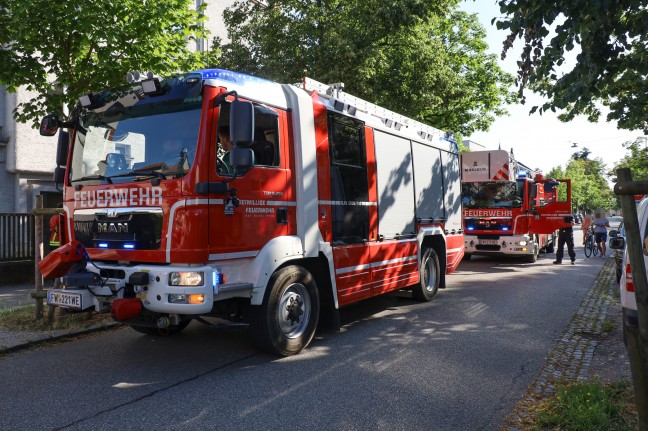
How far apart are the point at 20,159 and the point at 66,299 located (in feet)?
35.9

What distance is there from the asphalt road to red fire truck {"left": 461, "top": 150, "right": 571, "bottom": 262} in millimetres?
7395

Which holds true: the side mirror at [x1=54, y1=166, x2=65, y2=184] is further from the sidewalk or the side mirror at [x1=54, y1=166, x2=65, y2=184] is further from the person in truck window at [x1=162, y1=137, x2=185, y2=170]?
the sidewalk

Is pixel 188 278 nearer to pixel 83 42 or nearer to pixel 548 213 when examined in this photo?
pixel 83 42

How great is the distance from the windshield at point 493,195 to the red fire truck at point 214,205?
9385mm

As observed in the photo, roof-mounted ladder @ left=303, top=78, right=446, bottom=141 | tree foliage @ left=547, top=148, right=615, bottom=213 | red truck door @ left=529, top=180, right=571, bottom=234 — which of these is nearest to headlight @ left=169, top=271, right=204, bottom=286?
roof-mounted ladder @ left=303, top=78, right=446, bottom=141

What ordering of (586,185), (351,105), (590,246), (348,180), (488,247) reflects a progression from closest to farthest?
1. (348,180)
2. (351,105)
3. (488,247)
4. (590,246)
5. (586,185)

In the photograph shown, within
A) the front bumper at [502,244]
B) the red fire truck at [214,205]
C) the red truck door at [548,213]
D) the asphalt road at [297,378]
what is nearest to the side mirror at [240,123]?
the red fire truck at [214,205]

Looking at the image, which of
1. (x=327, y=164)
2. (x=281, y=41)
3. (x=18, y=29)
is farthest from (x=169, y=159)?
(x=281, y=41)

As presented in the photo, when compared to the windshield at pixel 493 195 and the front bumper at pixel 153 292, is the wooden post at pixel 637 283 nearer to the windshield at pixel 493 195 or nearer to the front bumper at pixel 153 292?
the front bumper at pixel 153 292

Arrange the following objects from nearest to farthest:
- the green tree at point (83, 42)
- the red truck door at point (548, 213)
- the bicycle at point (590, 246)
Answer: the green tree at point (83, 42), the red truck door at point (548, 213), the bicycle at point (590, 246)

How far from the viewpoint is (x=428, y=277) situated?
898cm

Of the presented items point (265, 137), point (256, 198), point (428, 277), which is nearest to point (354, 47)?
point (428, 277)

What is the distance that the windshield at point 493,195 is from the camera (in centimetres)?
1481

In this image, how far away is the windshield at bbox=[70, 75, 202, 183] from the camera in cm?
475
